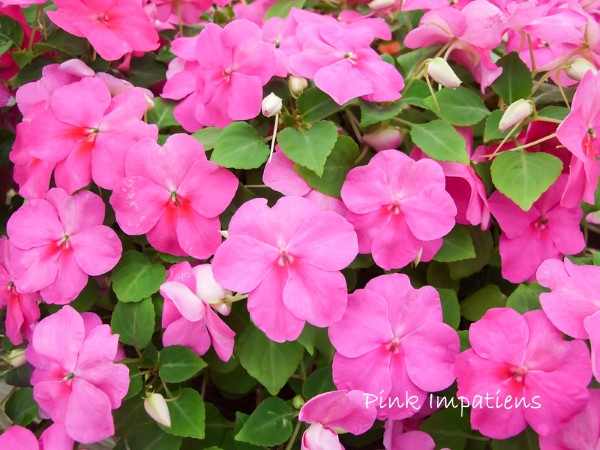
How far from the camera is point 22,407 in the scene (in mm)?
729

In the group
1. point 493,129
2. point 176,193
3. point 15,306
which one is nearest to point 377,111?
point 493,129

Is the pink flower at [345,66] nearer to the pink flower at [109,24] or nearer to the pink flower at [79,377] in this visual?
the pink flower at [109,24]

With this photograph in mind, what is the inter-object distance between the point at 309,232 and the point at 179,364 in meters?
0.20

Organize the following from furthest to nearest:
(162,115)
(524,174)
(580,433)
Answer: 1. (162,115)
2. (524,174)
3. (580,433)

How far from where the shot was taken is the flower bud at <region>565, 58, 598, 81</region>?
2.27 ft

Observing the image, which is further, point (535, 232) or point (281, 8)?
point (281, 8)

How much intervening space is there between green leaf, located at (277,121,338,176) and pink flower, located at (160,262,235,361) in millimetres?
149

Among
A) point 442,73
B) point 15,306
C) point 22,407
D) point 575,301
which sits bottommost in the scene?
point 22,407

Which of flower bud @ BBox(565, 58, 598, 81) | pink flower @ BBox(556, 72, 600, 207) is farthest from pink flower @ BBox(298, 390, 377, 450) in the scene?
flower bud @ BBox(565, 58, 598, 81)

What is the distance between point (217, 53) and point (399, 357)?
1.29 feet

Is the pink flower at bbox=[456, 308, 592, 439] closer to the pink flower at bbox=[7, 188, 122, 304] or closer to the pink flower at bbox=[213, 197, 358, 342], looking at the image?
the pink flower at bbox=[213, 197, 358, 342]

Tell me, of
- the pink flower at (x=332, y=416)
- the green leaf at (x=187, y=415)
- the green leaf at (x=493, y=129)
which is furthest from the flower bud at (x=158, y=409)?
the green leaf at (x=493, y=129)

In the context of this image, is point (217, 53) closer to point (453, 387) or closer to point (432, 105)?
point (432, 105)

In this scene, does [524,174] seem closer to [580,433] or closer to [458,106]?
[458,106]
